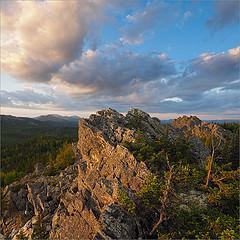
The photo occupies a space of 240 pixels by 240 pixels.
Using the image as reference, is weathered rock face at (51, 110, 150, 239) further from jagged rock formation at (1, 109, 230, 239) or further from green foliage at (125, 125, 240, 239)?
green foliage at (125, 125, 240, 239)

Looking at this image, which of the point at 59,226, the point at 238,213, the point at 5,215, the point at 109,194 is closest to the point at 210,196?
the point at 238,213

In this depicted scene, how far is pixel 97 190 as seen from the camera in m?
32.1

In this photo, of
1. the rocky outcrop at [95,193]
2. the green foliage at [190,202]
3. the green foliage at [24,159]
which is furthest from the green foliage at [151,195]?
the green foliage at [24,159]

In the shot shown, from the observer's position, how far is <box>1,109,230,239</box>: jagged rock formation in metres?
26.6

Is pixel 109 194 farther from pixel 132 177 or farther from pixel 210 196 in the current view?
pixel 210 196

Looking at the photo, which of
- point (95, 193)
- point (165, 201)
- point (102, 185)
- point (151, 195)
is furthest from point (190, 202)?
point (95, 193)

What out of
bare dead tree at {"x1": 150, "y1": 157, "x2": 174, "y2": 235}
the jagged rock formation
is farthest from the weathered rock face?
bare dead tree at {"x1": 150, "y1": 157, "x2": 174, "y2": 235}

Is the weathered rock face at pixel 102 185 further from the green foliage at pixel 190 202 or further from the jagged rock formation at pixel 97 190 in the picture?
the green foliage at pixel 190 202

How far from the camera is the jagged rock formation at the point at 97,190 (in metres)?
26.6

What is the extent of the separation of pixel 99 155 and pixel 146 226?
51.0 ft

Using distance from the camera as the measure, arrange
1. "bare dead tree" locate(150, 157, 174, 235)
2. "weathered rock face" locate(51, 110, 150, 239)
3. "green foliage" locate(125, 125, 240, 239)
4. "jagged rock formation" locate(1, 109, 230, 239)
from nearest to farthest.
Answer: "green foliage" locate(125, 125, 240, 239) → "bare dead tree" locate(150, 157, 174, 235) → "weathered rock face" locate(51, 110, 150, 239) → "jagged rock formation" locate(1, 109, 230, 239)

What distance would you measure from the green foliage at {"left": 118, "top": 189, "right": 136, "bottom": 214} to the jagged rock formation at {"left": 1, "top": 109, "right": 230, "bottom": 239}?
0.54 metres

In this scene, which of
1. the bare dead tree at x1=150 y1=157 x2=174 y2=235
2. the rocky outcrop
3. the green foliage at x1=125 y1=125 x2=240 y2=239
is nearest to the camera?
the green foliage at x1=125 y1=125 x2=240 y2=239

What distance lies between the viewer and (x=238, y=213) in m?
27.0
